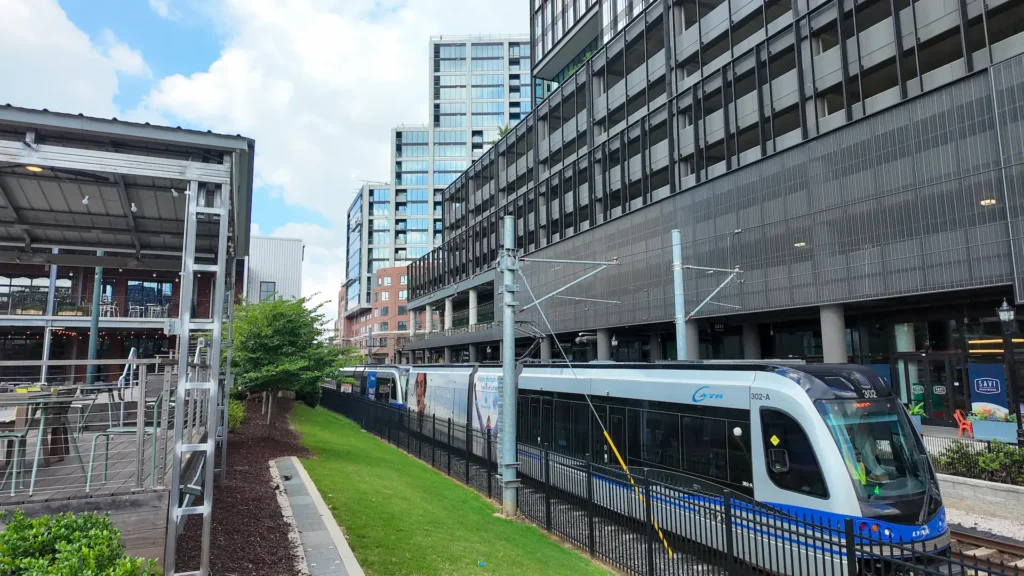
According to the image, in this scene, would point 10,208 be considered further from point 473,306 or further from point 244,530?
point 473,306

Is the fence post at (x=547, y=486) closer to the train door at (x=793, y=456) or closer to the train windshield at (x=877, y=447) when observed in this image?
the train door at (x=793, y=456)

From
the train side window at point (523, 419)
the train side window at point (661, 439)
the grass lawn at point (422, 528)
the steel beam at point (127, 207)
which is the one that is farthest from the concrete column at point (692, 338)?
the steel beam at point (127, 207)

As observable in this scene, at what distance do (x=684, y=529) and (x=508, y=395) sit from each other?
6084 mm

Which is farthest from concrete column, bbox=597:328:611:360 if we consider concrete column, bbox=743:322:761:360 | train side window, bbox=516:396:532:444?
train side window, bbox=516:396:532:444

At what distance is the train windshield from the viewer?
27.4 ft

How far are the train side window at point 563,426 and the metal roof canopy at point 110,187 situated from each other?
8.41 meters

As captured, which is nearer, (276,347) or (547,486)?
(547,486)

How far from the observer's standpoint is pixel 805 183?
2466 cm

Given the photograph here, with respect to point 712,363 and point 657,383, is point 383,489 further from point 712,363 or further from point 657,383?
point 712,363

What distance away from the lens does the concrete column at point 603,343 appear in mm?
36947

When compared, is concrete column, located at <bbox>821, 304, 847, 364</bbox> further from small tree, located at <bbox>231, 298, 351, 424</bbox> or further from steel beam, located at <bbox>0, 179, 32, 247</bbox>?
steel beam, located at <bbox>0, 179, 32, 247</bbox>

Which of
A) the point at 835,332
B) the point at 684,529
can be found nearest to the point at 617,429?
the point at 684,529

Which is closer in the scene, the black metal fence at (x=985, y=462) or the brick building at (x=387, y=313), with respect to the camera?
the black metal fence at (x=985, y=462)

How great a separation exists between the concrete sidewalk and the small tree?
246 inches
